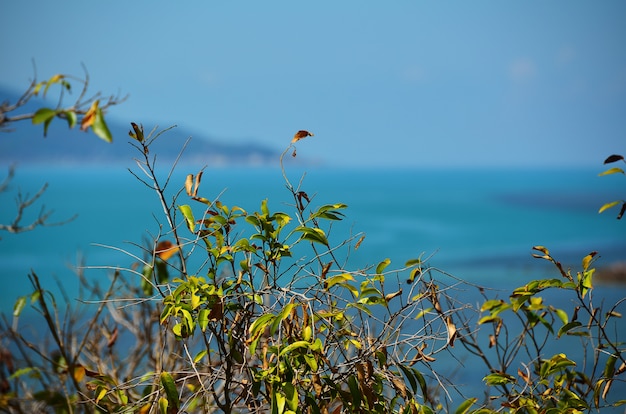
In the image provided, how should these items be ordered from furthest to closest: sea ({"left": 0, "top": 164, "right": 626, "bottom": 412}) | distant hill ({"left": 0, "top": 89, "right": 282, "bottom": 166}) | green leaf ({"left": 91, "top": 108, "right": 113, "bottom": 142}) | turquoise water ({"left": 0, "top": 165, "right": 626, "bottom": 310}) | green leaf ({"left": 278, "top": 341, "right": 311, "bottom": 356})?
distant hill ({"left": 0, "top": 89, "right": 282, "bottom": 166})
turquoise water ({"left": 0, "top": 165, "right": 626, "bottom": 310})
sea ({"left": 0, "top": 164, "right": 626, "bottom": 412})
green leaf ({"left": 278, "top": 341, "right": 311, "bottom": 356})
green leaf ({"left": 91, "top": 108, "right": 113, "bottom": 142})

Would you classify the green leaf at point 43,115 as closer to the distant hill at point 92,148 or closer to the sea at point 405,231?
the sea at point 405,231

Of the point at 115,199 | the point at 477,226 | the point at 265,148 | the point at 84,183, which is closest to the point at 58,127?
the point at 115,199

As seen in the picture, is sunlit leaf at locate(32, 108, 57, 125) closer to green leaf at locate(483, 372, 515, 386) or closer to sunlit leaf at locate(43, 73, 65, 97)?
sunlit leaf at locate(43, 73, 65, 97)

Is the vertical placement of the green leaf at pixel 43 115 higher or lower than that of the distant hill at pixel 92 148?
higher

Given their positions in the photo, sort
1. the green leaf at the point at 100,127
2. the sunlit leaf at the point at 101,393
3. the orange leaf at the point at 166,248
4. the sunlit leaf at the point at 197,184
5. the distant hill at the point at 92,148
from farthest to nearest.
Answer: the distant hill at the point at 92,148, the orange leaf at the point at 166,248, the sunlit leaf at the point at 197,184, the sunlit leaf at the point at 101,393, the green leaf at the point at 100,127

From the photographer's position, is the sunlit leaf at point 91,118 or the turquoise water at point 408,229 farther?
the turquoise water at point 408,229

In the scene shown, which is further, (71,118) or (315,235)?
(315,235)

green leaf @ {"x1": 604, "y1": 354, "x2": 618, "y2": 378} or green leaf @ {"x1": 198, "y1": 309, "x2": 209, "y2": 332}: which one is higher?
green leaf @ {"x1": 198, "y1": 309, "x2": 209, "y2": 332}

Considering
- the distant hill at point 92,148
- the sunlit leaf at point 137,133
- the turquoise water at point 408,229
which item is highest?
the sunlit leaf at point 137,133

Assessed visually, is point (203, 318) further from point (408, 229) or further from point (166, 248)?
point (408, 229)

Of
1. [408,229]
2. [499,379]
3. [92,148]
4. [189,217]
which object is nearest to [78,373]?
[189,217]

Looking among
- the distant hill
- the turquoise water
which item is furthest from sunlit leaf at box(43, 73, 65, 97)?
the distant hill

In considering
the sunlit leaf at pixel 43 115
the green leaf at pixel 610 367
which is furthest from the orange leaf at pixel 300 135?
the green leaf at pixel 610 367

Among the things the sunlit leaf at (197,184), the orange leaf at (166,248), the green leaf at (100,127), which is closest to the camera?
the green leaf at (100,127)
